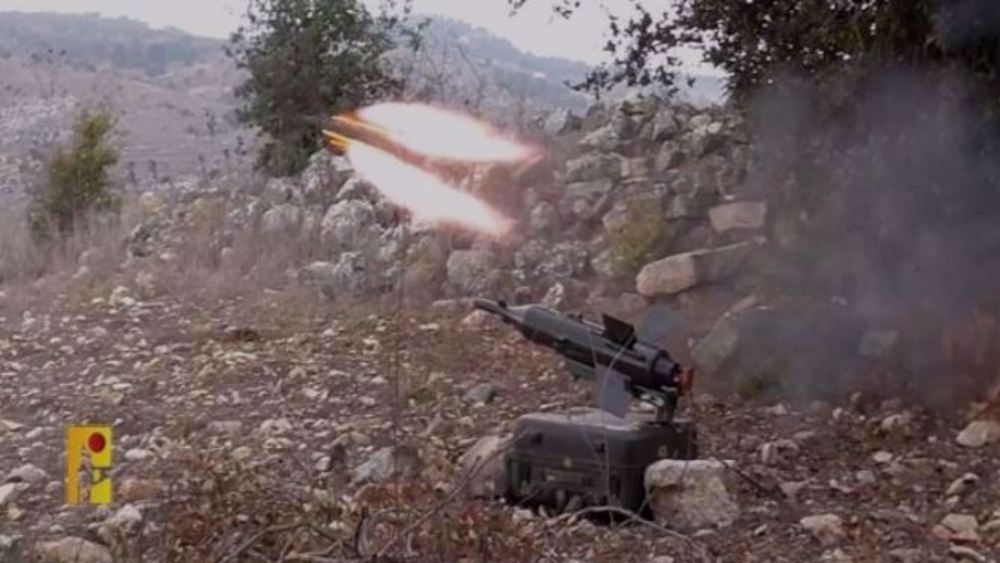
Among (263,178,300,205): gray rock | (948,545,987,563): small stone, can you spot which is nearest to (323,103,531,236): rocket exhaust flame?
(263,178,300,205): gray rock

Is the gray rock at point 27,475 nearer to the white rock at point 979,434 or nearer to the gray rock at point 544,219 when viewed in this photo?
the white rock at point 979,434

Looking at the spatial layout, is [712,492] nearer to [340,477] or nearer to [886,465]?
[886,465]

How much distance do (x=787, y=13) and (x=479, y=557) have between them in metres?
2.86

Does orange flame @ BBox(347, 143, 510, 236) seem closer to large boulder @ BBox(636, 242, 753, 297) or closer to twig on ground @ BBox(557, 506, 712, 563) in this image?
large boulder @ BBox(636, 242, 753, 297)

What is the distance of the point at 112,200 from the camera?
11977 millimetres

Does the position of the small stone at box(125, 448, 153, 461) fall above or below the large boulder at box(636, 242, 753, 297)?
below

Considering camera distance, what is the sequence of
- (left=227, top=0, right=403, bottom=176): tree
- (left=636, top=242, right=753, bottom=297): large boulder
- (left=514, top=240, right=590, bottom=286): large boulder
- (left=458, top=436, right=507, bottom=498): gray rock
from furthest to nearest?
(left=227, top=0, right=403, bottom=176): tree
(left=514, top=240, right=590, bottom=286): large boulder
(left=636, top=242, right=753, bottom=297): large boulder
(left=458, top=436, right=507, bottom=498): gray rock

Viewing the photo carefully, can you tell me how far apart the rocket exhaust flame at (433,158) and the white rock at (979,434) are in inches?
108

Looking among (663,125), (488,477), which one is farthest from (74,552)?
(663,125)

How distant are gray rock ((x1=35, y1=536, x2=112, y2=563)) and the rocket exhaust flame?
270cm

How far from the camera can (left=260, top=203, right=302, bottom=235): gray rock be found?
9.22 m

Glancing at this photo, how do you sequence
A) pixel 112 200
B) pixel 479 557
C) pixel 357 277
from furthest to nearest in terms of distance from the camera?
pixel 112 200 → pixel 357 277 → pixel 479 557

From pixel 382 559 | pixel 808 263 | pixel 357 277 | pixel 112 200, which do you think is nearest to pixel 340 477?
pixel 382 559

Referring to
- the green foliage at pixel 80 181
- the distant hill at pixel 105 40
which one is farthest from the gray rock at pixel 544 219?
the distant hill at pixel 105 40
